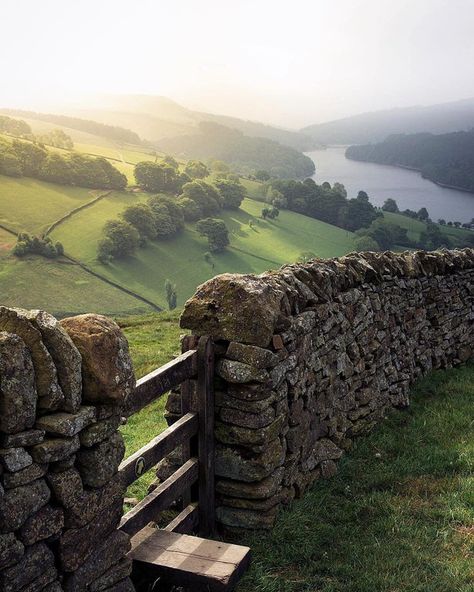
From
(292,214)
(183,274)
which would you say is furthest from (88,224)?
(292,214)

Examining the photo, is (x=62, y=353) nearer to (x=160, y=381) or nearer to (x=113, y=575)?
(x=160, y=381)

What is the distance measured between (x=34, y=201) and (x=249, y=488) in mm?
107828

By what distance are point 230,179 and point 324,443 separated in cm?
13521

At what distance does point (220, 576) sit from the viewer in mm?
4281

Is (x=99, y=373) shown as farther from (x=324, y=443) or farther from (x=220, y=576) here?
(x=324, y=443)

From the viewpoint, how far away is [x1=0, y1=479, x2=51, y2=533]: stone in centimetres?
312

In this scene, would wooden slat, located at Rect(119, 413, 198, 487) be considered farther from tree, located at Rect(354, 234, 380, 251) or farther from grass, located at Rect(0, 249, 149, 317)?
tree, located at Rect(354, 234, 380, 251)

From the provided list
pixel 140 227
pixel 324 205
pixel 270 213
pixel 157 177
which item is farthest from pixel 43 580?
pixel 324 205

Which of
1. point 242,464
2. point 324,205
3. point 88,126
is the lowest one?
point 324,205

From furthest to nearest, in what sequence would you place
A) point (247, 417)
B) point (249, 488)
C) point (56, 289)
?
point (56, 289) < point (249, 488) < point (247, 417)

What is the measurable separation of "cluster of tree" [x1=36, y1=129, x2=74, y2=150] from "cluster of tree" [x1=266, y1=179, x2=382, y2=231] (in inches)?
1915

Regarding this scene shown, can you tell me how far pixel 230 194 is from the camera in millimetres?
128500

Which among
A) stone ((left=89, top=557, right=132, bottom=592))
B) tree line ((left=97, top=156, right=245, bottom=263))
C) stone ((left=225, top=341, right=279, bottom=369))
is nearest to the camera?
stone ((left=89, top=557, right=132, bottom=592))

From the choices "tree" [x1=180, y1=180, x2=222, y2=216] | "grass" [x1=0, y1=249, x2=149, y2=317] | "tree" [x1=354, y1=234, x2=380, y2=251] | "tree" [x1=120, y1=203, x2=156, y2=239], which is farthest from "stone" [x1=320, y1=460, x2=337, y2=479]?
"tree" [x1=180, y1=180, x2=222, y2=216]
